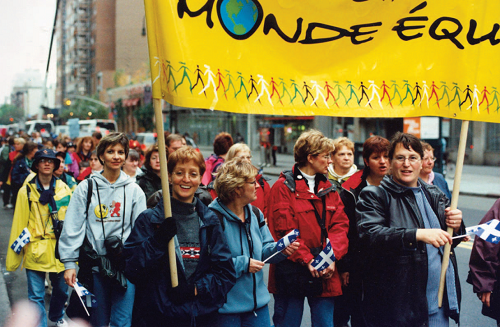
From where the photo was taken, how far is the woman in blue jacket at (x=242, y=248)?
3373mm

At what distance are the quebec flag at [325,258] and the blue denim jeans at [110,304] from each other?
1.37 meters

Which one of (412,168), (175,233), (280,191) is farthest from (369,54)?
(175,233)

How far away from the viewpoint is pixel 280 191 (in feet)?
13.3

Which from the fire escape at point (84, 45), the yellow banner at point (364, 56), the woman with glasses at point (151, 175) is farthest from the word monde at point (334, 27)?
the fire escape at point (84, 45)

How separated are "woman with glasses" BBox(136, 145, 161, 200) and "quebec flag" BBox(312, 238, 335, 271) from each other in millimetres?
2248

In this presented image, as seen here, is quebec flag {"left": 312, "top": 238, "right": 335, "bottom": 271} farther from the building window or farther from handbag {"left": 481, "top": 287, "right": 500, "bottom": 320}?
the building window

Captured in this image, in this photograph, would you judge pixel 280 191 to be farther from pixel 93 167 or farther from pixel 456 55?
pixel 93 167

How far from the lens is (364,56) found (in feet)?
11.6

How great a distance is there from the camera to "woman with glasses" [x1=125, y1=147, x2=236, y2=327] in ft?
9.93

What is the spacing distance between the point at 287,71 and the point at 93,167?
470 centimetres

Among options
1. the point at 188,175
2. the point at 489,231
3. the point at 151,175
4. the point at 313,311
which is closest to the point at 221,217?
the point at 188,175

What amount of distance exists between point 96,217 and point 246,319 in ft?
4.33

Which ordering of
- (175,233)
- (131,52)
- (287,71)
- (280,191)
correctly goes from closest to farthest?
(175,233)
(287,71)
(280,191)
(131,52)

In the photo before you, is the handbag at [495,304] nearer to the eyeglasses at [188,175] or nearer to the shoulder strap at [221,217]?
the shoulder strap at [221,217]
